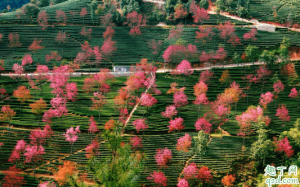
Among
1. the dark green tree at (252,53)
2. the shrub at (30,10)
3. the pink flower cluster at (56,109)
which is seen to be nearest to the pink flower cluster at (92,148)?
the pink flower cluster at (56,109)

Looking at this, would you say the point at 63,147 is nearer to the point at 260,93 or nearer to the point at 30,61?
the point at 30,61

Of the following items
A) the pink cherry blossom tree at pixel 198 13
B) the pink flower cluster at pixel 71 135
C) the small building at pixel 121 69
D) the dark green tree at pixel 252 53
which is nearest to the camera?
the pink flower cluster at pixel 71 135

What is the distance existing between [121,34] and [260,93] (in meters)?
32.7

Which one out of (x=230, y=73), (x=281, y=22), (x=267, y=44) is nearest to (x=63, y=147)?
(x=230, y=73)

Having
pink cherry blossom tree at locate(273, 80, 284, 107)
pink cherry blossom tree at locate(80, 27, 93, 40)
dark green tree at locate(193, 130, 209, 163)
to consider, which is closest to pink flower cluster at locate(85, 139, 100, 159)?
dark green tree at locate(193, 130, 209, 163)

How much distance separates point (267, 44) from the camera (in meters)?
60.4

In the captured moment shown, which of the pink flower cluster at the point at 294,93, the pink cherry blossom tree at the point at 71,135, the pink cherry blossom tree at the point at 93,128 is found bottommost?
the pink cherry blossom tree at the point at 71,135

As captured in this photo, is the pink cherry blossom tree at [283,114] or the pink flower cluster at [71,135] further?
the pink cherry blossom tree at [283,114]

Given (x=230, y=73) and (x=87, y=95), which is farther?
(x=230, y=73)

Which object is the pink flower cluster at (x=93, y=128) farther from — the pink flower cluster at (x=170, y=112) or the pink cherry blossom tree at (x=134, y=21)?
the pink cherry blossom tree at (x=134, y=21)

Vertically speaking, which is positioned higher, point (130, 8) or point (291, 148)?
point (130, 8)

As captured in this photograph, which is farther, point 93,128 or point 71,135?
point 93,128

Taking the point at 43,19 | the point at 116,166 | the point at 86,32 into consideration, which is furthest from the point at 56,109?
the point at 116,166

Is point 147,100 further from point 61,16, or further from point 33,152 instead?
point 61,16
